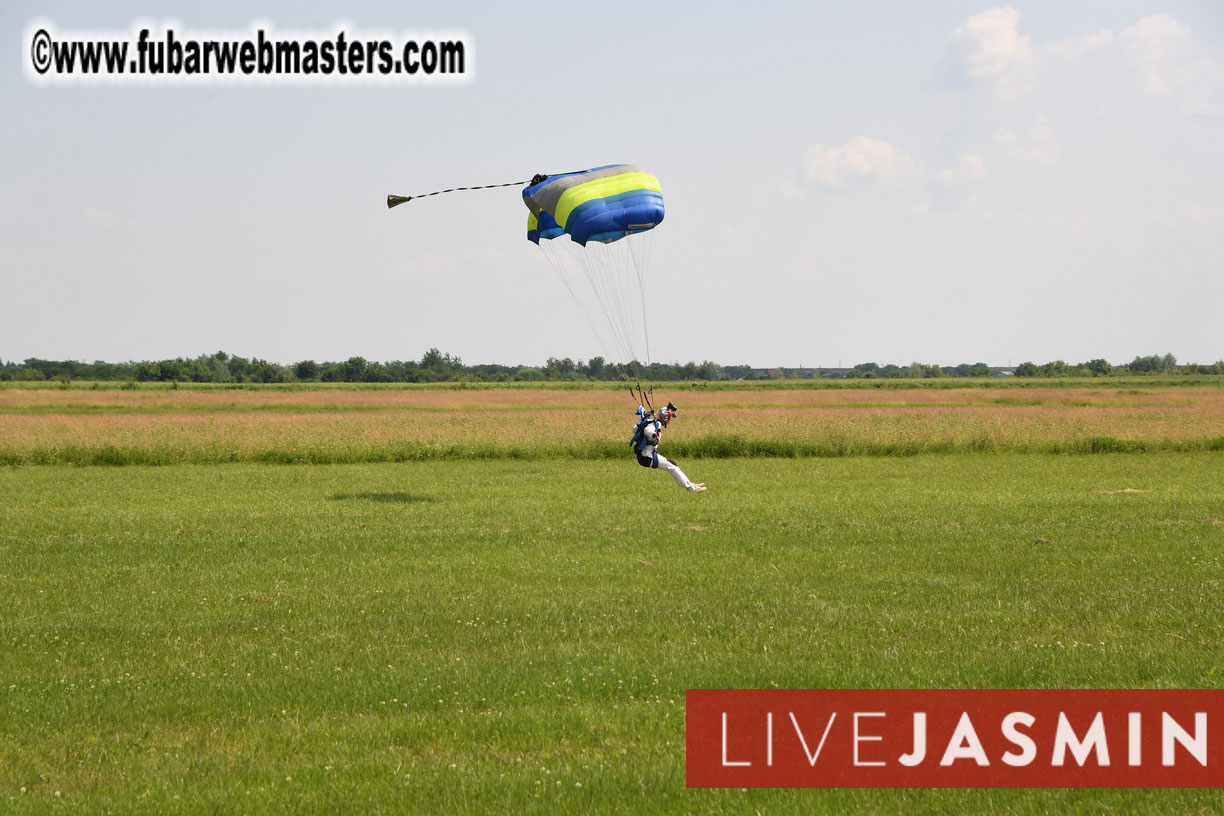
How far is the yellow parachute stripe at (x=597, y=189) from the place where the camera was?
19328 mm

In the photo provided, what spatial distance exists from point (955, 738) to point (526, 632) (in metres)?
4.77

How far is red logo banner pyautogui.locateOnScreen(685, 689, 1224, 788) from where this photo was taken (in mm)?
6234

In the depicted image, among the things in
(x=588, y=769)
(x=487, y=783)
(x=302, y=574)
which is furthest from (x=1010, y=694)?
(x=302, y=574)

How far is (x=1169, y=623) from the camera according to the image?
10.0m

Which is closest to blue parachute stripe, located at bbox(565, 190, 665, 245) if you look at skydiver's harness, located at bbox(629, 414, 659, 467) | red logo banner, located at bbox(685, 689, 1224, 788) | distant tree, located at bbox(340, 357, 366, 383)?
skydiver's harness, located at bbox(629, 414, 659, 467)

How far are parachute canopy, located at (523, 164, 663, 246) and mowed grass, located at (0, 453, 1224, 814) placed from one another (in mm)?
5862

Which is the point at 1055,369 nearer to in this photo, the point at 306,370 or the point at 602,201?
the point at 306,370

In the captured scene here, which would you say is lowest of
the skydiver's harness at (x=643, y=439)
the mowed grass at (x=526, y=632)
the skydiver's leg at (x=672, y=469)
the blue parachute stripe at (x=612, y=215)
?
the mowed grass at (x=526, y=632)

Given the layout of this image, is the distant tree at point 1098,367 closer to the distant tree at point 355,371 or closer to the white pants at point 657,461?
the distant tree at point 355,371

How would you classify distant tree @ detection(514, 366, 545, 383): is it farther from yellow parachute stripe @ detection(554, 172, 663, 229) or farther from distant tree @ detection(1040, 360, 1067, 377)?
yellow parachute stripe @ detection(554, 172, 663, 229)

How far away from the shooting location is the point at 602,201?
19.3 meters

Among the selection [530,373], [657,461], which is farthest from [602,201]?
[530,373]

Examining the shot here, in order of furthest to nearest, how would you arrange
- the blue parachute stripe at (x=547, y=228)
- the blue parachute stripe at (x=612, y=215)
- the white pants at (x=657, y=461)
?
the blue parachute stripe at (x=547, y=228), the white pants at (x=657, y=461), the blue parachute stripe at (x=612, y=215)

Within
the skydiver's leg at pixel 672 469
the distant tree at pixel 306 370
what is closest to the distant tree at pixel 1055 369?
the distant tree at pixel 306 370
